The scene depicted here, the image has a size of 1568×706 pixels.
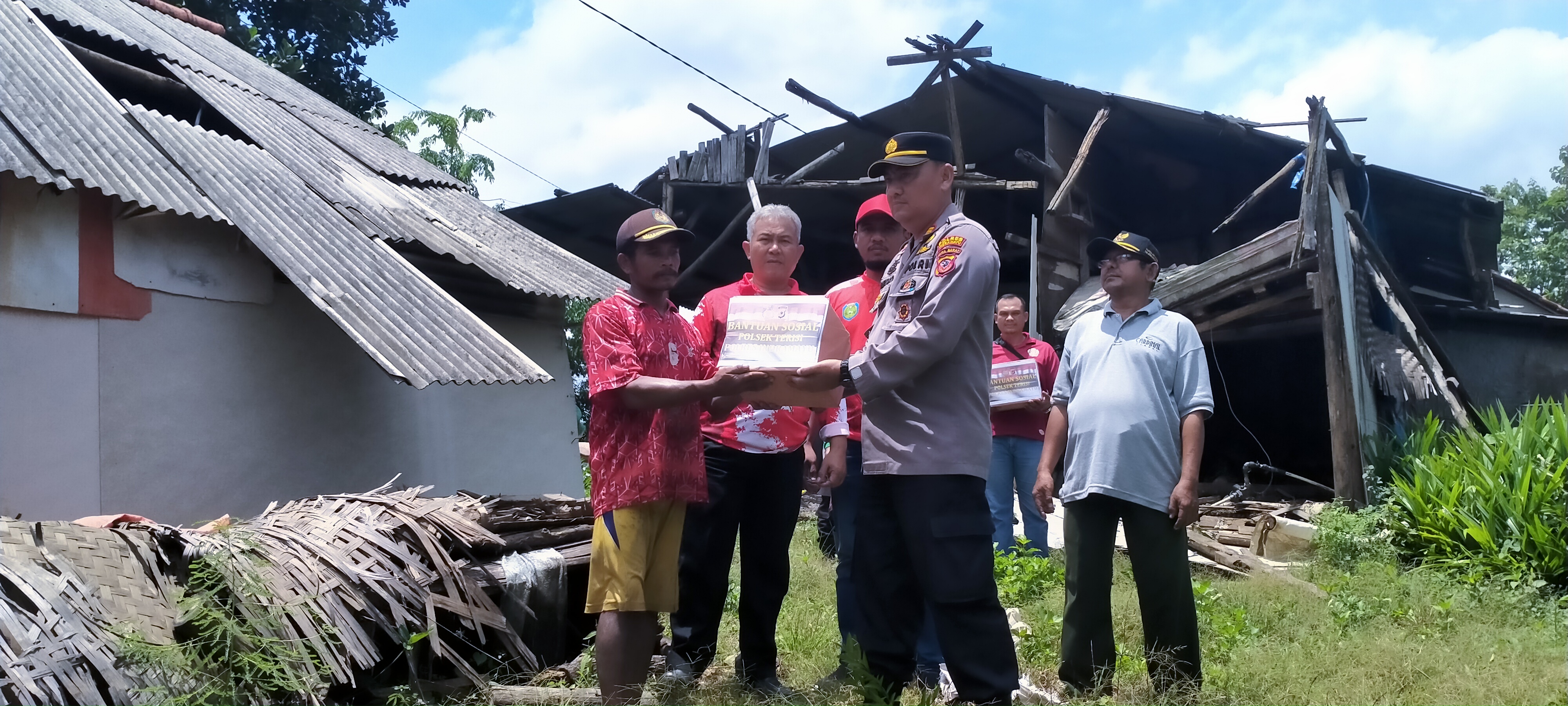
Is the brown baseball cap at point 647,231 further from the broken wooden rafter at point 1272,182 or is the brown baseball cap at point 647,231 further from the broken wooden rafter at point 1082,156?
the broken wooden rafter at point 1272,182

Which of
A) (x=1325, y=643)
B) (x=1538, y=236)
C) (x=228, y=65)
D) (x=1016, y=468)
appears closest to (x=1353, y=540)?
(x=1016, y=468)

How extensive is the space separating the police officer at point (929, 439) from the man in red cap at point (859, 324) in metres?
0.69

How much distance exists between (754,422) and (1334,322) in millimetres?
5229

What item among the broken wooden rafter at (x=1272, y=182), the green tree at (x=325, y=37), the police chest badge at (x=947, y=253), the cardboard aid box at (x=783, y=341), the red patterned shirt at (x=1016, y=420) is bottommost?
the red patterned shirt at (x=1016, y=420)

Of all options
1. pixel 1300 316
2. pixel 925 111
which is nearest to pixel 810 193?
pixel 925 111

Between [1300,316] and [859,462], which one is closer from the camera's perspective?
[859,462]

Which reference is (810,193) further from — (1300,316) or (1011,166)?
(1300,316)

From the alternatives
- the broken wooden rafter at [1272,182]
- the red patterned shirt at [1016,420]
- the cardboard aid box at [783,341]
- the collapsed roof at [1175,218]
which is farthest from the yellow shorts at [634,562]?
the broken wooden rafter at [1272,182]

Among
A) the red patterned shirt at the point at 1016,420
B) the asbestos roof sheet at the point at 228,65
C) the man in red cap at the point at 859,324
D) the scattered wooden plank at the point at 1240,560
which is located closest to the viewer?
the man in red cap at the point at 859,324

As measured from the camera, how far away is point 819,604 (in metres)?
5.17

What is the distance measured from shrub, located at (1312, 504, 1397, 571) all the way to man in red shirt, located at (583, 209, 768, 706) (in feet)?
16.3

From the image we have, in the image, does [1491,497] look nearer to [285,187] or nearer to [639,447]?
[639,447]

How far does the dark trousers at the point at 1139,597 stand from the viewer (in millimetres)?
3459

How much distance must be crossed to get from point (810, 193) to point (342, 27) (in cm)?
1400
